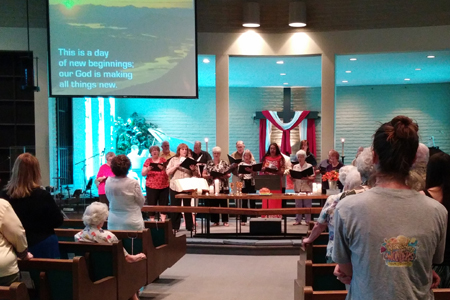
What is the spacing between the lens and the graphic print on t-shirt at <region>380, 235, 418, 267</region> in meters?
1.50

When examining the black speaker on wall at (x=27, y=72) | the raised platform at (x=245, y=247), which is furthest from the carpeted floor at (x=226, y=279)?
the black speaker on wall at (x=27, y=72)

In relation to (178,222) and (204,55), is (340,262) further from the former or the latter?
(204,55)

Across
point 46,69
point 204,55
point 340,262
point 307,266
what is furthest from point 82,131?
point 340,262

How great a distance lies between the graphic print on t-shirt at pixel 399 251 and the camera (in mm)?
1503

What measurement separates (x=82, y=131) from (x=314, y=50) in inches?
203

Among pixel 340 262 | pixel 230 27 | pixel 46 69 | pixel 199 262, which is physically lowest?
pixel 199 262

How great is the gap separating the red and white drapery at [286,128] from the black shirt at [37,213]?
10.7m

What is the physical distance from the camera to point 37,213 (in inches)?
124

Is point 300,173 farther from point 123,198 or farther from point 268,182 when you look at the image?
point 123,198

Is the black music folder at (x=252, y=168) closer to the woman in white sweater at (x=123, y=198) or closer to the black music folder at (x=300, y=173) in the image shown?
the black music folder at (x=300, y=173)

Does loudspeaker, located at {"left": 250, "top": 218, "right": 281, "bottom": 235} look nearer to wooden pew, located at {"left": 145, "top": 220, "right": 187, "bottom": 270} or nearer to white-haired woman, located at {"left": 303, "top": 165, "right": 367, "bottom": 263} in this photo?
wooden pew, located at {"left": 145, "top": 220, "right": 187, "bottom": 270}

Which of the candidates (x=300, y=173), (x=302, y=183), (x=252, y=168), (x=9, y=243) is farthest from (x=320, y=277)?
(x=302, y=183)

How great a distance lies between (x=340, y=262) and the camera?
162cm

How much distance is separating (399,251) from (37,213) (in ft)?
7.86
